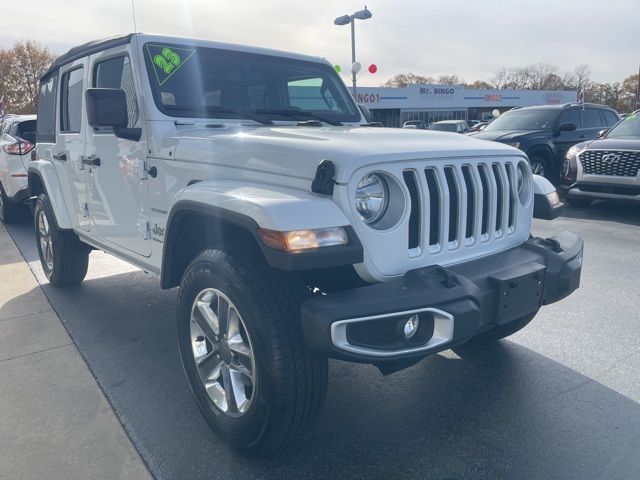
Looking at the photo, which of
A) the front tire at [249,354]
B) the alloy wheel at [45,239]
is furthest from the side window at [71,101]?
the front tire at [249,354]

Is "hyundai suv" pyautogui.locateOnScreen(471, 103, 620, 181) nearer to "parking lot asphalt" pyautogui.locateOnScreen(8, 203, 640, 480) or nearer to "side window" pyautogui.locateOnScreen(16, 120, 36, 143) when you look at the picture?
"parking lot asphalt" pyautogui.locateOnScreen(8, 203, 640, 480)

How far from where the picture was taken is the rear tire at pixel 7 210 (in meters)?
8.81

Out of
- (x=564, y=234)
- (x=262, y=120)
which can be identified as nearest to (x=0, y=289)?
(x=262, y=120)

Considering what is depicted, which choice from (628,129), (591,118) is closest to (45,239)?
(628,129)

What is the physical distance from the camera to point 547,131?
35.2ft

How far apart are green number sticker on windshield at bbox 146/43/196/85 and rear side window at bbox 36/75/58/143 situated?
189 cm

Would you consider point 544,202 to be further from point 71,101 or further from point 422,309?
point 71,101

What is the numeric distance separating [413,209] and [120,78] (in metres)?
2.36

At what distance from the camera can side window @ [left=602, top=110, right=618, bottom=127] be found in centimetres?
1218

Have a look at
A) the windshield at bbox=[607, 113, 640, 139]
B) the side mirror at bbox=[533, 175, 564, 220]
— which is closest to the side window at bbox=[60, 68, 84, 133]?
the side mirror at bbox=[533, 175, 564, 220]

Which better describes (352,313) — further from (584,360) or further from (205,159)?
(584,360)

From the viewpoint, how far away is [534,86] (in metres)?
87.2

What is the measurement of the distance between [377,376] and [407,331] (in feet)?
4.23

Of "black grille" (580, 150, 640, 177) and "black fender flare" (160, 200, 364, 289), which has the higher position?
"black fender flare" (160, 200, 364, 289)
